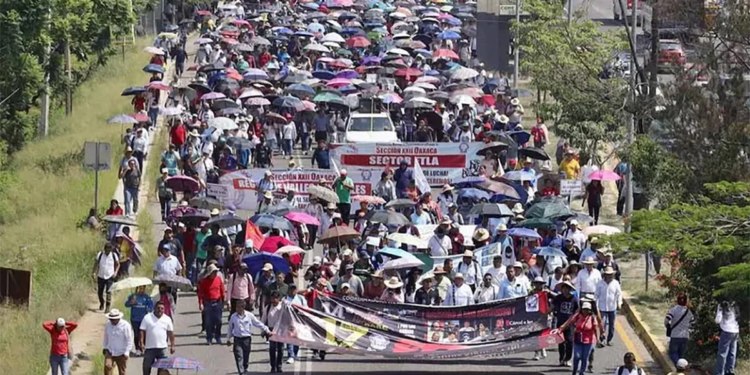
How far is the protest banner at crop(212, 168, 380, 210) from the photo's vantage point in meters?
34.3

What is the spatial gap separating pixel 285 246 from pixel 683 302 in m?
6.93

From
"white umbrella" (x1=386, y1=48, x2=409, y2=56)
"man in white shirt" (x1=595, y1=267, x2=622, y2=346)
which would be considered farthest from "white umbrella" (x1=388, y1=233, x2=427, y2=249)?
"white umbrella" (x1=386, y1=48, x2=409, y2=56)

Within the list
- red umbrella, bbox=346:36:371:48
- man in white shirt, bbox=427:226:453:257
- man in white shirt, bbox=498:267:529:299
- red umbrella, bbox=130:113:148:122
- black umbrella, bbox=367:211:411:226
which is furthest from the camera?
red umbrella, bbox=346:36:371:48

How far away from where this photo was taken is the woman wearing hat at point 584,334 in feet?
77.7

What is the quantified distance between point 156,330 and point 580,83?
18324 millimetres

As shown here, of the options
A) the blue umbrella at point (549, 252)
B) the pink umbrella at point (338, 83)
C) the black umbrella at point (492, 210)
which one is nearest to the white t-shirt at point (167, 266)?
the blue umbrella at point (549, 252)

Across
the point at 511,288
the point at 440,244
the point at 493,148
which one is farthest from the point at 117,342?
the point at 493,148

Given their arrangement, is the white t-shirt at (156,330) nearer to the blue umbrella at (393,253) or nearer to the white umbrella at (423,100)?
the blue umbrella at (393,253)

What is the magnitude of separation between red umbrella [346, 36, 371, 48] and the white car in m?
16.9

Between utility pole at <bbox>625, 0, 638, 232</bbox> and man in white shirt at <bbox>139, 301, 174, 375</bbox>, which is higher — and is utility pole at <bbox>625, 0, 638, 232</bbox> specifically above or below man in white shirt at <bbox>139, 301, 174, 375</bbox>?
above

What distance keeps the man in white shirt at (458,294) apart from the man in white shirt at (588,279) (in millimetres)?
1615

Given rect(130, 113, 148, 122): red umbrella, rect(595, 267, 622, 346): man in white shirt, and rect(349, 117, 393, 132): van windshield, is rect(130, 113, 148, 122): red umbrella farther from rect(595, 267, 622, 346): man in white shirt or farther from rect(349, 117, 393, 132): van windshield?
rect(595, 267, 622, 346): man in white shirt

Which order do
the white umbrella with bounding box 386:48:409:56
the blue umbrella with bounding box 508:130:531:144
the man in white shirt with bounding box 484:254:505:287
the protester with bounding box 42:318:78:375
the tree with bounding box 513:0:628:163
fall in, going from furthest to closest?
the white umbrella with bounding box 386:48:409:56, the blue umbrella with bounding box 508:130:531:144, the tree with bounding box 513:0:628:163, the man in white shirt with bounding box 484:254:505:287, the protester with bounding box 42:318:78:375

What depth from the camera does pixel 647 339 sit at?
A: 2661 cm
